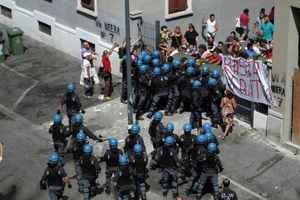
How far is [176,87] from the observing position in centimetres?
2130

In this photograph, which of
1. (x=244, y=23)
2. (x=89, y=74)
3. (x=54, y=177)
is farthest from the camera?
(x=244, y=23)

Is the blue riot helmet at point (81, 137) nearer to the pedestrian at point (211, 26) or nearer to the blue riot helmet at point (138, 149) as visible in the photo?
the blue riot helmet at point (138, 149)

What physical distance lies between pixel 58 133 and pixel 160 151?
332 centimetres

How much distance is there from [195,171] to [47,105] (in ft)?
24.6

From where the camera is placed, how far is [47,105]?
23172mm

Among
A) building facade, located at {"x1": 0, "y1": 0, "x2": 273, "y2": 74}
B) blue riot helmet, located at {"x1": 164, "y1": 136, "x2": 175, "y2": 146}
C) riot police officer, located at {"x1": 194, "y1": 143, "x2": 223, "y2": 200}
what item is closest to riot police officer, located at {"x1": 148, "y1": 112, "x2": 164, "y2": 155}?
blue riot helmet, located at {"x1": 164, "y1": 136, "x2": 175, "y2": 146}

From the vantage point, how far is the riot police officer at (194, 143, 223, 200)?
16.6 meters

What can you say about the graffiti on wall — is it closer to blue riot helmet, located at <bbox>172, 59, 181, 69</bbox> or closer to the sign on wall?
the sign on wall

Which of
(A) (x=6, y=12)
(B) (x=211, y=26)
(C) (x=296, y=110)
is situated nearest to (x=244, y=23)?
(B) (x=211, y=26)

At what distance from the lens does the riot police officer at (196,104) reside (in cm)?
2019

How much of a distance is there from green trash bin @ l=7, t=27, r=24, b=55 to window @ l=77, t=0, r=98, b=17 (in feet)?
9.81

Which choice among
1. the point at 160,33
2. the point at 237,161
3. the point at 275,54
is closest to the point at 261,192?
the point at 237,161

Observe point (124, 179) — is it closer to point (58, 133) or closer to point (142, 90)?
point (58, 133)

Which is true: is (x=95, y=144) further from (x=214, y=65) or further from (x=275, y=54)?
(x=275, y=54)
